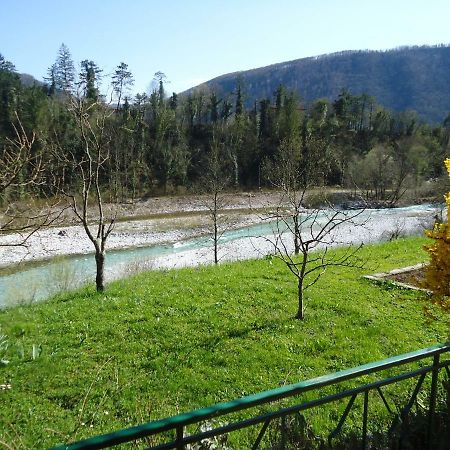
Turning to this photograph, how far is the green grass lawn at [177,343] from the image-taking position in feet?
19.7

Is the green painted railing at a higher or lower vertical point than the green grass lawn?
higher

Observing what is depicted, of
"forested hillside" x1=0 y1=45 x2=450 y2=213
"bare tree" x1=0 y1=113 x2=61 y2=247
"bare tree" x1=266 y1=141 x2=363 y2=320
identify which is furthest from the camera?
"forested hillside" x1=0 y1=45 x2=450 y2=213

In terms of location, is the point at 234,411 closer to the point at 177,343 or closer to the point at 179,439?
the point at 179,439

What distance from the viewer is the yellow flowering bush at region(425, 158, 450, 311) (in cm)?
551

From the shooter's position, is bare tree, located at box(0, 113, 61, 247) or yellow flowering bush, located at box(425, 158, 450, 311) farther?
yellow flowering bush, located at box(425, 158, 450, 311)

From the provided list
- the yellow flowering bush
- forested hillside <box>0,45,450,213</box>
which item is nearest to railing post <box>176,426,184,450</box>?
the yellow flowering bush

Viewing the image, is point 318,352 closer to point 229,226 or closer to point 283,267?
point 283,267

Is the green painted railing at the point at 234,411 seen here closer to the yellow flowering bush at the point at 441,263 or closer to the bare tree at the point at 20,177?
the yellow flowering bush at the point at 441,263

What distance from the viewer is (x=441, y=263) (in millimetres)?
5676

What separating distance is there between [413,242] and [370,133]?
223ft

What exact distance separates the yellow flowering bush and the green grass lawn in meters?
1.05

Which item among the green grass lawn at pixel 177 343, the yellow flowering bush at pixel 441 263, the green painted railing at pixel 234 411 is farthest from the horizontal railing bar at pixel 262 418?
the yellow flowering bush at pixel 441 263

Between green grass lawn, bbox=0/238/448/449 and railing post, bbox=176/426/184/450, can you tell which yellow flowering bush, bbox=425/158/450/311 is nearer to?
green grass lawn, bbox=0/238/448/449

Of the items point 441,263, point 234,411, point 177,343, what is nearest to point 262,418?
point 234,411
